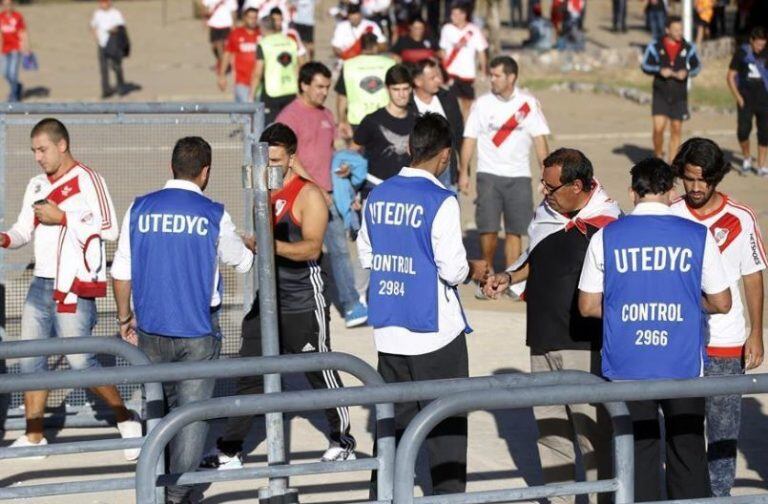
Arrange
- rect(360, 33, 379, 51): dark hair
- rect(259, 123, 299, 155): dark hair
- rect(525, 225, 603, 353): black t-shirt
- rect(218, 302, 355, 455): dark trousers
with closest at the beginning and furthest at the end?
1. rect(525, 225, 603, 353): black t-shirt
2. rect(259, 123, 299, 155): dark hair
3. rect(218, 302, 355, 455): dark trousers
4. rect(360, 33, 379, 51): dark hair

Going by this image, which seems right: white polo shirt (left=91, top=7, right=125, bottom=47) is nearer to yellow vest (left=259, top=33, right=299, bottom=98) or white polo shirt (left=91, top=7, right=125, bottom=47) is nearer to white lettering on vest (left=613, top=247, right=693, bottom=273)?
yellow vest (left=259, top=33, right=299, bottom=98)

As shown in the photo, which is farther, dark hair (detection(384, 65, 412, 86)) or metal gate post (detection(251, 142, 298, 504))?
dark hair (detection(384, 65, 412, 86))

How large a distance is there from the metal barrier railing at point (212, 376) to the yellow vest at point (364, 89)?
8.26 m

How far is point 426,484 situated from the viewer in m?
8.05

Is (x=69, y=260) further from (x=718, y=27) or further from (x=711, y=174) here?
(x=718, y=27)

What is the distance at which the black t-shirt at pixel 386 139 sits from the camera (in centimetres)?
1121

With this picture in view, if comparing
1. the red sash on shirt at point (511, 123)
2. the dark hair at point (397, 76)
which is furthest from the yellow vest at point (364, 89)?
the dark hair at point (397, 76)

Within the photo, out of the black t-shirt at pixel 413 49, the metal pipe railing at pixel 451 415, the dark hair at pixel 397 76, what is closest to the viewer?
the metal pipe railing at pixel 451 415

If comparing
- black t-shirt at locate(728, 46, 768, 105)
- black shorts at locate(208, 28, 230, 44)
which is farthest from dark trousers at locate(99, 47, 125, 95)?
black t-shirt at locate(728, 46, 768, 105)

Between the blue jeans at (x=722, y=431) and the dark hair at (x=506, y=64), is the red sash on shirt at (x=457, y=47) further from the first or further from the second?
the blue jeans at (x=722, y=431)

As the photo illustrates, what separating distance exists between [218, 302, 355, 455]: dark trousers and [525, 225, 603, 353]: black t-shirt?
148 cm

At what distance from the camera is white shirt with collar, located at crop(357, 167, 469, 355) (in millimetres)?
6832

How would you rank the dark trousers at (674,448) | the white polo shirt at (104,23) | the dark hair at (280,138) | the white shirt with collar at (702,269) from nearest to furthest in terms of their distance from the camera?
1. the white shirt with collar at (702,269)
2. the dark trousers at (674,448)
3. the dark hair at (280,138)
4. the white polo shirt at (104,23)

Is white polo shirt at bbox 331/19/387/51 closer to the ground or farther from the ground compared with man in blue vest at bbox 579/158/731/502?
farther from the ground
